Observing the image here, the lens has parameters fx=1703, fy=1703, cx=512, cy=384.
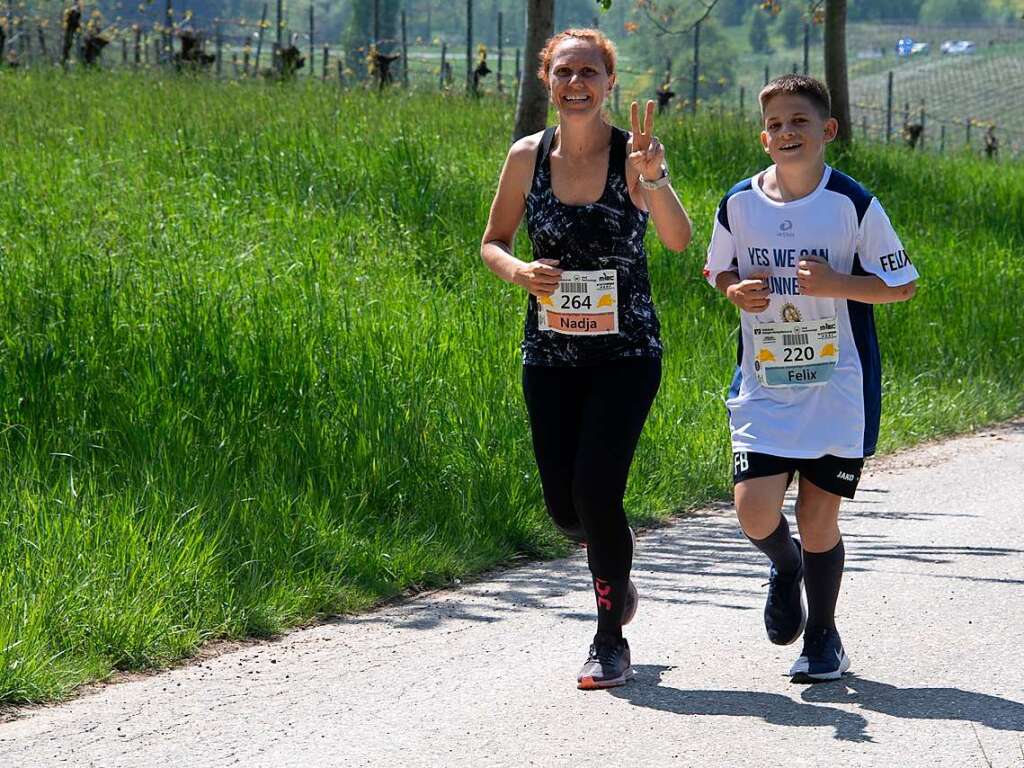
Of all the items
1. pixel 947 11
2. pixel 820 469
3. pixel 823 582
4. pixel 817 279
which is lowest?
pixel 823 582

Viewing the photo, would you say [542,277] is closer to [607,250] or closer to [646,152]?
[607,250]

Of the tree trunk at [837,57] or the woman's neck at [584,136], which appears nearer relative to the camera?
the woman's neck at [584,136]

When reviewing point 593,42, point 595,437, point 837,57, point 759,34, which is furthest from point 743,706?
point 759,34

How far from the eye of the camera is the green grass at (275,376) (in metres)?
6.11

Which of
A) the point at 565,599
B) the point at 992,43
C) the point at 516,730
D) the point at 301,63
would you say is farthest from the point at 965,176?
the point at 992,43

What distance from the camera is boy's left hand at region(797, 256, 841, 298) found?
4.93m

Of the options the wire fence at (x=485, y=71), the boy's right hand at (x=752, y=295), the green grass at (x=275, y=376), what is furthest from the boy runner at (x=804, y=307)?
the wire fence at (x=485, y=71)

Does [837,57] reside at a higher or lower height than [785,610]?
higher

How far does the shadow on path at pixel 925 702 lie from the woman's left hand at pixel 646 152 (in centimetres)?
164

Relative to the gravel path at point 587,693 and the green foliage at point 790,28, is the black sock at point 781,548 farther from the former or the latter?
the green foliage at point 790,28

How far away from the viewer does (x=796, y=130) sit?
199 inches

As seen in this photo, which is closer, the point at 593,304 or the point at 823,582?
the point at 593,304

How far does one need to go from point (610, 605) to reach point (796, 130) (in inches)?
61.1

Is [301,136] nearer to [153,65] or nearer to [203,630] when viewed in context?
[153,65]
